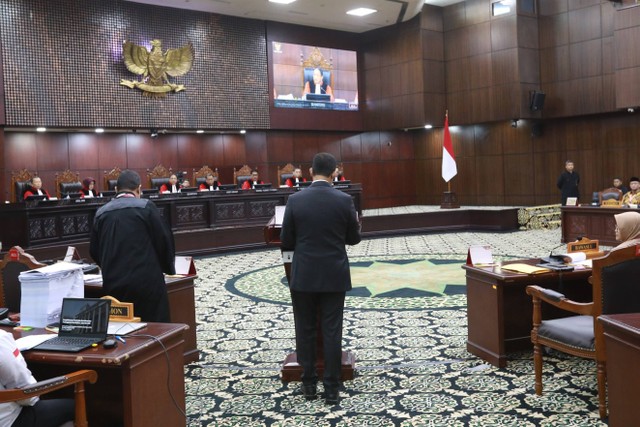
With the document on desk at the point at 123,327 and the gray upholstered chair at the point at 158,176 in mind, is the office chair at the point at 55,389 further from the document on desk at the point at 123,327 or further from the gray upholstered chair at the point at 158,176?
the gray upholstered chair at the point at 158,176

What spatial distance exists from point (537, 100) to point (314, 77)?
575 centimetres

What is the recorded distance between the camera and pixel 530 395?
353 cm

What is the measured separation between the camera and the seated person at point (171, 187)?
11902mm

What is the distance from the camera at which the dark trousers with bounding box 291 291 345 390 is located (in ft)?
11.6

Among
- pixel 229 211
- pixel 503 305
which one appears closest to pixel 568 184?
pixel 229 211

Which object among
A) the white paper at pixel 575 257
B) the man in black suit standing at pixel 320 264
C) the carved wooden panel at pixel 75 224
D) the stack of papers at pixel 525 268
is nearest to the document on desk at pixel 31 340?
the man in black suit standing at pixel 320 264

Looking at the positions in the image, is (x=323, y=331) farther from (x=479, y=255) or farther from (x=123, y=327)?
(x=479, y=255)

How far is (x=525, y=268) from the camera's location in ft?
13.7

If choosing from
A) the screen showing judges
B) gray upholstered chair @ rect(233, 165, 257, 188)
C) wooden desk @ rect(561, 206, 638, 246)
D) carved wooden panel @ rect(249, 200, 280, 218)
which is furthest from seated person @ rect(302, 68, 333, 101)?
wooden desk @ rect(561, 206, 638, 246)

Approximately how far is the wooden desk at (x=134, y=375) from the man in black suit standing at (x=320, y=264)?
35.8 inches

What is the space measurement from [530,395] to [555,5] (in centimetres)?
1339

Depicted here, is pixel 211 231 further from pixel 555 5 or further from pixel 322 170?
pixel 555 5

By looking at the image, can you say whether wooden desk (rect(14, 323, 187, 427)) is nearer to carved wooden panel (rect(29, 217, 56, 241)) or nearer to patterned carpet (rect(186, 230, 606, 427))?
patterned carpet (rect(186, 230, 606, 427))

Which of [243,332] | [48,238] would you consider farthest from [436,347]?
[48,238]
